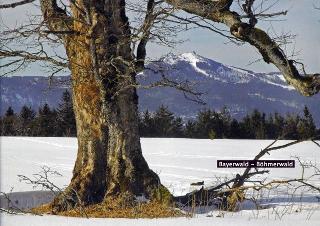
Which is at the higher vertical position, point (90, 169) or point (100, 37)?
point (100, 37)

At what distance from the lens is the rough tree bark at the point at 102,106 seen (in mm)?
9906

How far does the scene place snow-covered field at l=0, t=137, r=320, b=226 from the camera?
6949mm

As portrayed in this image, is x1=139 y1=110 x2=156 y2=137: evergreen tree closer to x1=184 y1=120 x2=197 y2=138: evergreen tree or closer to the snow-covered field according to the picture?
x1=184 y1=120 x2=197 y2=138: evergreen tree

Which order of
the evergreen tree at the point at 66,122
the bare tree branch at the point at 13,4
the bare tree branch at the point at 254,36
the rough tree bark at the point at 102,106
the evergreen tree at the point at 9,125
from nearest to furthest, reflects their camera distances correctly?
1. the bare tree branch at the point at 254,36
2. the rough tree bark at the point at 102,106
3. the bare tree branch at the point at 13,4
4. the evergreen tree at the point at 9,125
5. the evergreen tree at the point at 66,122

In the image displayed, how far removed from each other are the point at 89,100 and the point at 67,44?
1.01 m

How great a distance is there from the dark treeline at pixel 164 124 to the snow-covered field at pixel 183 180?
610 inches

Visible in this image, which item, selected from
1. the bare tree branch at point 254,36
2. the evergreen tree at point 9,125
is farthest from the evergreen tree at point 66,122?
the bare tree branch at point 254,36

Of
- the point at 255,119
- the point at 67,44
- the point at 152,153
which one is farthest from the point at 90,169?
the point at 255,119

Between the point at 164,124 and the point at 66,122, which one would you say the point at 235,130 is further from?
the point at 66,122

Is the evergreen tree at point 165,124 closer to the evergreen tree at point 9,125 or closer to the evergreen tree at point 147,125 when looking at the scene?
the evergreen tree at point 147,125

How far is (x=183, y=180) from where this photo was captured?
1468 cm

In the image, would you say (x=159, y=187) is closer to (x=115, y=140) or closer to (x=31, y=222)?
(x=115, y=140)

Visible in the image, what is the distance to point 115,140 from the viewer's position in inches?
396

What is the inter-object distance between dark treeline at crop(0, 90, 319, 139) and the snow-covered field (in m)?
15.5
